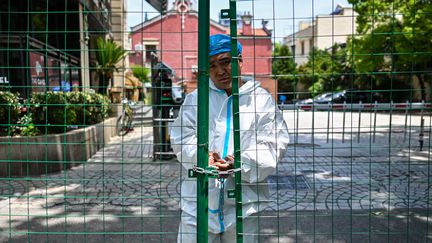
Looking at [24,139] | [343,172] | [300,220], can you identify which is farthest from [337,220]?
[24,139]

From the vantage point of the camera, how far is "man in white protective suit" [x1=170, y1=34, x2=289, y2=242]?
230cm

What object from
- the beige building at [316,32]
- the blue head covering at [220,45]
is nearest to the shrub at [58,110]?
the beige building at [316,32]

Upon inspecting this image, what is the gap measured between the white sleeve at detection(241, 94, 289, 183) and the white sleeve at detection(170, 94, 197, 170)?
317 mm

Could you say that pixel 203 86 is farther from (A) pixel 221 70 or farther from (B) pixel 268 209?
(B) pixel 268 209

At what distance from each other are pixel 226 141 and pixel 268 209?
293cm

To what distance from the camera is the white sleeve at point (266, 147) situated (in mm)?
2215

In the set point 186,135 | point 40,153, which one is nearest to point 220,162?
point 186,135

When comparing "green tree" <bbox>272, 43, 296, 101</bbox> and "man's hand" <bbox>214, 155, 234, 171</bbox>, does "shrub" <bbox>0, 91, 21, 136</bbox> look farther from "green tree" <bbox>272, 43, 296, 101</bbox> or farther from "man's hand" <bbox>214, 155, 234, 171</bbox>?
"man's hand" <bbox>214, 155, 234, 171</bbox>

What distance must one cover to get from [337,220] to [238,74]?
3.08 meters

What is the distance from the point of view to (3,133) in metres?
7.16

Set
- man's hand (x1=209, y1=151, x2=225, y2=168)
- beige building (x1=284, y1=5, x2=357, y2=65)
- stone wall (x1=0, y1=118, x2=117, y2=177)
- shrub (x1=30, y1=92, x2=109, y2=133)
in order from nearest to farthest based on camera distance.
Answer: man's hand (x1=209, y1=151, x2=225, y2=168)
beige building (x1=284, y1=5, x2=357, y2=65)
stone wall (x1=0, y1=118, x2=117, y2=177)
shrub (x1=30, y1=92, x2=109, y2=133)

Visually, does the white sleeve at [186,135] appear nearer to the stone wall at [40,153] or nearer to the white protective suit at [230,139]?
the white protective suit at [230,139]

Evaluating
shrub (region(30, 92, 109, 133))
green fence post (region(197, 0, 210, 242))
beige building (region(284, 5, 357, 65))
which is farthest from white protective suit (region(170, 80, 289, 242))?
shrub (region(30, 92, 109, 133))

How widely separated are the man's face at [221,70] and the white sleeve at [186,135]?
0.59 ft
